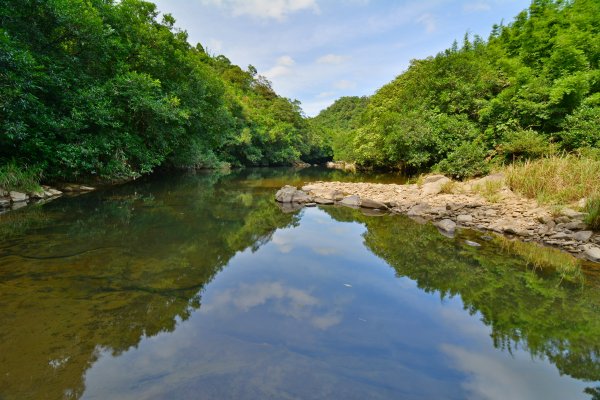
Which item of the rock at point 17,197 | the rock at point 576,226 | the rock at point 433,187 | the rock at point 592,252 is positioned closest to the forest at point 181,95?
the rock at point 17,197

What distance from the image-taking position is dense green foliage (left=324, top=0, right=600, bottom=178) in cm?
1279

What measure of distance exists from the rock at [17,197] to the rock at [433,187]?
46.3 ft

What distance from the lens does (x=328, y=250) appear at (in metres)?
6.87

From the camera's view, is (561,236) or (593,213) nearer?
(593,213)

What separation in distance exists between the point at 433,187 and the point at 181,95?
45.8 ft

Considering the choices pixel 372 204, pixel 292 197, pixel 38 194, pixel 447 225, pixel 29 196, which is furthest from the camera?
pixel 292 197

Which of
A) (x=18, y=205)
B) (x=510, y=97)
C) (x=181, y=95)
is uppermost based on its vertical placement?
(x=181, y=95)

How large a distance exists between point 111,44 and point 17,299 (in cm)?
1327

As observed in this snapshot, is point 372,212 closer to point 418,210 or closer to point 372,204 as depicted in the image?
point 372,204

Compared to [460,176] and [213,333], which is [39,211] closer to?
[213,333]

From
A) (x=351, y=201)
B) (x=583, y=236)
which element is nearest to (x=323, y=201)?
(x=351, y=201)

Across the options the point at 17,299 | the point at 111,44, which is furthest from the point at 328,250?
the point at 111,44

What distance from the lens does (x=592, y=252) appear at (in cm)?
612

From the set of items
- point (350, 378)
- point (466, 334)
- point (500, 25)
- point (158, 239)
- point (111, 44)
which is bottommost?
point (466, 334)
